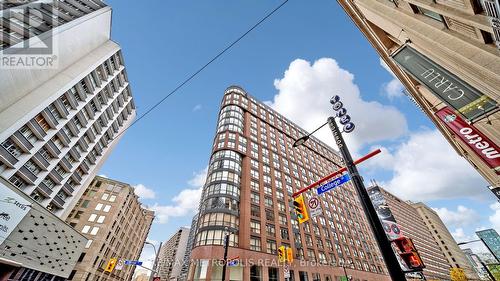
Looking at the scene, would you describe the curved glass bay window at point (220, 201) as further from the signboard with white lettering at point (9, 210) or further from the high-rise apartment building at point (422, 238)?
the high-rise apartment building at point (422, 238)

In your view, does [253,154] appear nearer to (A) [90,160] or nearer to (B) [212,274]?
(B) [212,274]

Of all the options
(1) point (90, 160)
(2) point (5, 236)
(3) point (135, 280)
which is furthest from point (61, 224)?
(3) point (135, 280)

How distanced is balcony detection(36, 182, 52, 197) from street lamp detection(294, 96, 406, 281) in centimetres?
3461

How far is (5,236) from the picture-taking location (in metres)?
18.9

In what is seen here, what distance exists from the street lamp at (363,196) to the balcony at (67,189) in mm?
38410

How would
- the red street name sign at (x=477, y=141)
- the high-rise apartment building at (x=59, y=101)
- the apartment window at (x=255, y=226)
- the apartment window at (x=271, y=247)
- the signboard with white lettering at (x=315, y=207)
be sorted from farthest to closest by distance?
the apartment window at (x=255, y=226) → the apartment window at (x=271, y=247) → the high-rise apartment building at (x=59, y=101) → the signboard with white lettering at (x=315, y=207) → the red street name sign at (x=477, y=141)

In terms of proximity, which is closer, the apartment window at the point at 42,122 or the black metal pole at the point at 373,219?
the black metal pole at the point at 373,219

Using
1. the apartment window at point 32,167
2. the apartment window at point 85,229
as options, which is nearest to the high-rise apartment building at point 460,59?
the apartment window at point 32,167

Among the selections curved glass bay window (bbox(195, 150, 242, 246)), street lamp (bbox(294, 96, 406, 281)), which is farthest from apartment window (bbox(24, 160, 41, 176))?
street lamp (bbox(294, 96, 406, 281))

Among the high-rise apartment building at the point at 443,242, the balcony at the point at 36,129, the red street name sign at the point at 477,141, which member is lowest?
the red street name sign at the point at 477,141

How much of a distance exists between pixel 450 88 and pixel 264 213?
3910cm

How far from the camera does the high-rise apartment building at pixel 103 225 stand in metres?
44.7

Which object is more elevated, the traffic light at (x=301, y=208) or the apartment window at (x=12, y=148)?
the apartment window at (x=12, y=148)

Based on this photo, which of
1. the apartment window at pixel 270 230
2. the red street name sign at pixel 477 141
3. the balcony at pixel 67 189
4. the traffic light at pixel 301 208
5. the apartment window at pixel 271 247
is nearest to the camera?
the red street name sign at pixel 477 141
